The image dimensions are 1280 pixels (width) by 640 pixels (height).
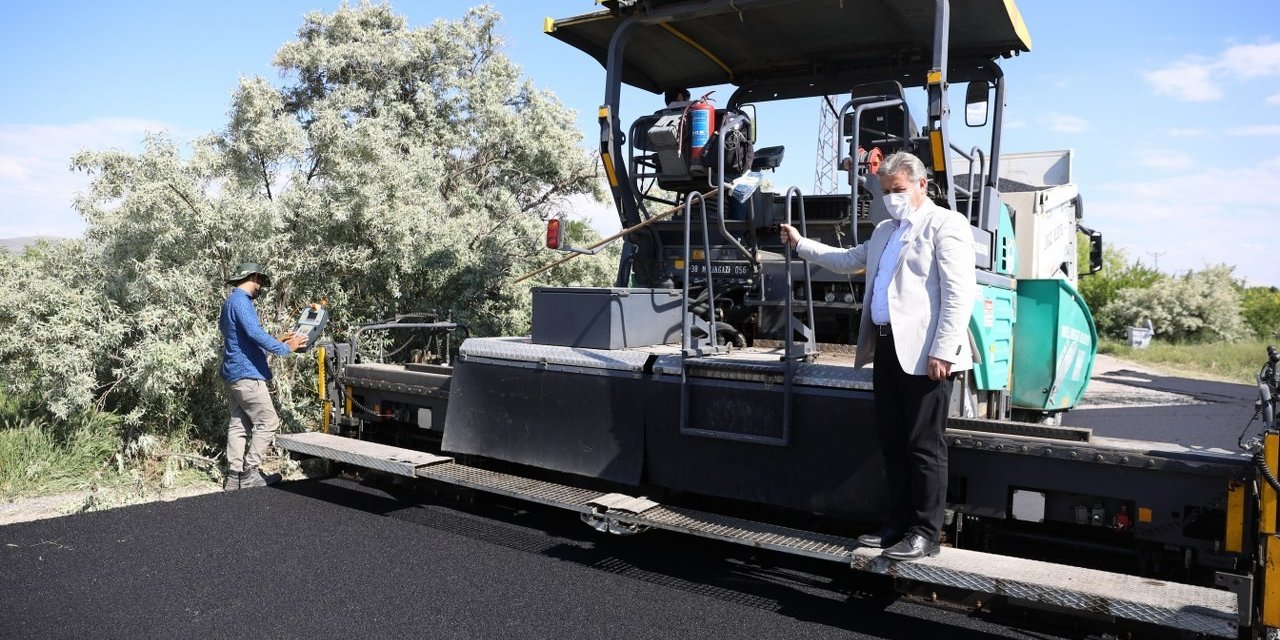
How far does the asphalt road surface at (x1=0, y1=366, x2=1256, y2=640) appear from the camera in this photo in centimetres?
373

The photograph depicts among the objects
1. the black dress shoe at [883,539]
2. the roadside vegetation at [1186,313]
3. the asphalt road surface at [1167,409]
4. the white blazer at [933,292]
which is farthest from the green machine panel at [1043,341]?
the roadside vegetation at [1186,313]

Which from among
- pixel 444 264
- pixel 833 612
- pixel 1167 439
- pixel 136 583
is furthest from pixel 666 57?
pixel 1167 439

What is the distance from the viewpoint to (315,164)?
29.7ft

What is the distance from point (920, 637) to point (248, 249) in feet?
20.5

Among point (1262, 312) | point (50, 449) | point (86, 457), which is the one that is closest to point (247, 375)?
point (86, 457)

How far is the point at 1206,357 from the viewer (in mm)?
20828

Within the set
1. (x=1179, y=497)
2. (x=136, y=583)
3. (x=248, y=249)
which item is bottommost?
(x=136, y=583)

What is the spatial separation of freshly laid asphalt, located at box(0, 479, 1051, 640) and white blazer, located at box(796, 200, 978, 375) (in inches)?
47.1

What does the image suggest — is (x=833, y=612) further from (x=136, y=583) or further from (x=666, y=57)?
(x=666, y=57)

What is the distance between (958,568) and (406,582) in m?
2.55

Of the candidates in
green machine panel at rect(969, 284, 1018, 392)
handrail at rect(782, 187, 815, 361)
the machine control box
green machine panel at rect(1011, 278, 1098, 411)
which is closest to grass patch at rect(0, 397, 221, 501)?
the machine control box

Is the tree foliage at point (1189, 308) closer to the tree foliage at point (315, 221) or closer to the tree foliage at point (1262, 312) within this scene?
the tree foliage at point (1262, 312)

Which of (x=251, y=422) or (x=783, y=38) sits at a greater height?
(x=783, y=38)

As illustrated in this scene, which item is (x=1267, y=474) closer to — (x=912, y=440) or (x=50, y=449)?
(x=912, y=440)
